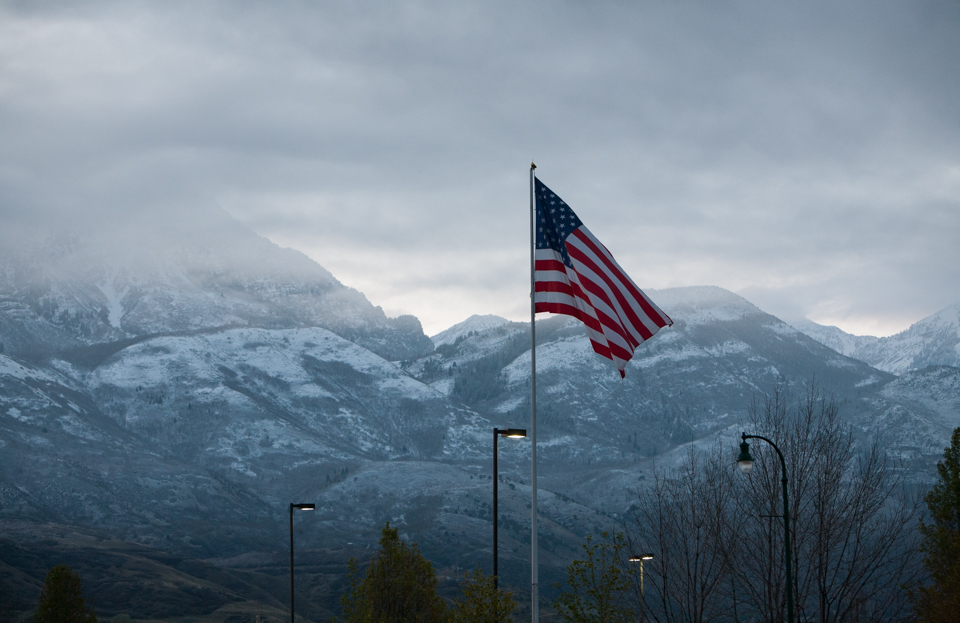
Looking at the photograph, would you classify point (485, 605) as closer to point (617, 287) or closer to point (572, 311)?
point (572, 311)

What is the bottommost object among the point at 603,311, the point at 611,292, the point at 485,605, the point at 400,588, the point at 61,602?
the point at 61,602

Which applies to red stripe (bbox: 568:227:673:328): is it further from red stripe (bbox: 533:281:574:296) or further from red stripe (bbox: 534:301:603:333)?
red stripe (bbox: 534:301:603:333)

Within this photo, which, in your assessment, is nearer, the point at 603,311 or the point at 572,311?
the point at 603,311

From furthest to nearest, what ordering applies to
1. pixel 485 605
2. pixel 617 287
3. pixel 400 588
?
pixel 400 588
pixel 485 605
pixel 617 287

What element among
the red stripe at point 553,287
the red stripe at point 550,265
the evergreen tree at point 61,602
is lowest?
the evergreen tree at point 61,602

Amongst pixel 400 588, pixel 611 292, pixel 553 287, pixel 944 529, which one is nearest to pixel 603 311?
pixel 611 292

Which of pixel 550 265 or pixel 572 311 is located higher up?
pixel 550 265

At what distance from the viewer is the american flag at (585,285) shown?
83.7 feet

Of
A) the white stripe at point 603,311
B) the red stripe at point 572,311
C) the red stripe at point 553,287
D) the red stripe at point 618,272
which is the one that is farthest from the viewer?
the red stripe at point 618,272

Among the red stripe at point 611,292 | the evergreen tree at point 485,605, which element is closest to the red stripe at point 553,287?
the red stripe at point 611,292

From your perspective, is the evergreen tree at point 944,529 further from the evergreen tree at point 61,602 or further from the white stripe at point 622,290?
the evergreen tree at point 61,602

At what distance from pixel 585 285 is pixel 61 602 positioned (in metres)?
71.5

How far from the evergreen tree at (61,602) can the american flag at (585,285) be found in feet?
230

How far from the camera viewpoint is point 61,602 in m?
82.1
